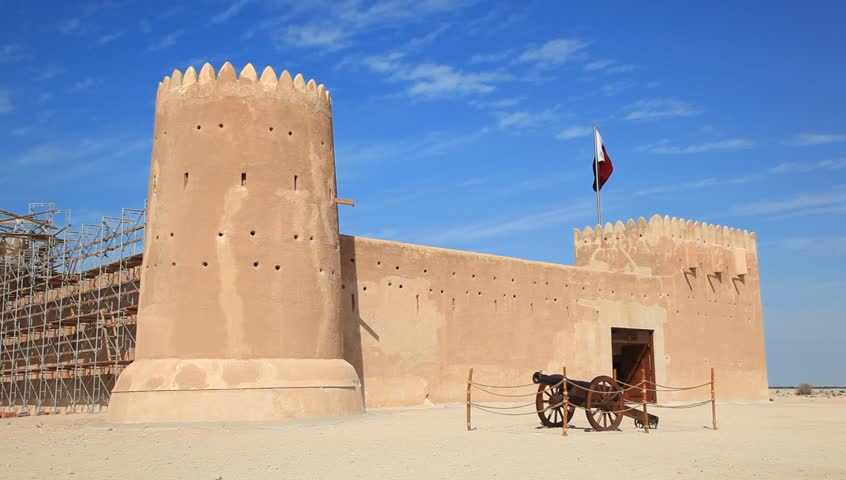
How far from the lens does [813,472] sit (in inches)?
332

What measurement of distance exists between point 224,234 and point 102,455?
4.83 meters

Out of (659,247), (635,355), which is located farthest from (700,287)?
(635,355)

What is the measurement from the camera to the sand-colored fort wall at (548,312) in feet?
54.2

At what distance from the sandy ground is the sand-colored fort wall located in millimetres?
3172

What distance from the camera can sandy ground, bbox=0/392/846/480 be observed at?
26.6 ft

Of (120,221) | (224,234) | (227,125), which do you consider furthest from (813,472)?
(120,221)

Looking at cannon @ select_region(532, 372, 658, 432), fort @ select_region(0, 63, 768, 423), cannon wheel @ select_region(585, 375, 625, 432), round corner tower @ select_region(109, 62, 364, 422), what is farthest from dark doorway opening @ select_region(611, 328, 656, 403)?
round corner tower @ select_region(109, 62, 364, 422)

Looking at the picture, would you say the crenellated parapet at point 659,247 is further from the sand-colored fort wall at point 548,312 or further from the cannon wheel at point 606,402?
the cannon wheel at point 606,402

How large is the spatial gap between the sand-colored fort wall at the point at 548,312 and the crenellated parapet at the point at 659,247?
31 millimetres

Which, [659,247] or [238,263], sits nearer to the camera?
[238,263]

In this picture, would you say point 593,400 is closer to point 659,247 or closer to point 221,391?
point 221,391

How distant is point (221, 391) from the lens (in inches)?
498

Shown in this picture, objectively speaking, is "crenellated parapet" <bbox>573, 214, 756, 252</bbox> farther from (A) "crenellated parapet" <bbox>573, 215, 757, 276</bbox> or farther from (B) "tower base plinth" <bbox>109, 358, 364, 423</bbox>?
(B) "tower base plinth" <bbox>109, 358, 364, 423</bbox>

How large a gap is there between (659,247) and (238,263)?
507 inches
